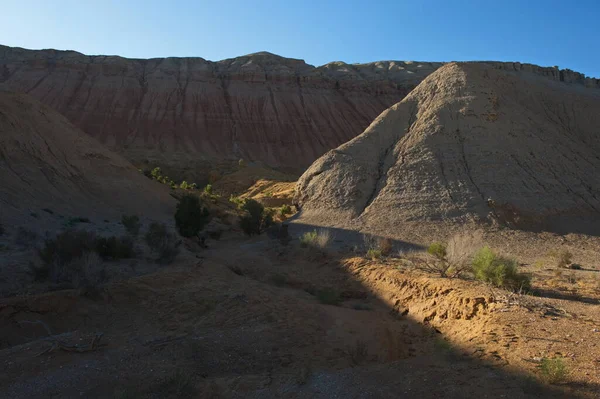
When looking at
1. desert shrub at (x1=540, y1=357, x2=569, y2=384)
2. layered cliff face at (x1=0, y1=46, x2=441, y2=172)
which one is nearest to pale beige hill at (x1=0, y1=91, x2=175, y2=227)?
desert shrub at (x1=540, y1=357, x2=569, y2=384)

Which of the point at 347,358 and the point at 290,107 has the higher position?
the point at 290,107

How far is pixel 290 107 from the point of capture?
230ft

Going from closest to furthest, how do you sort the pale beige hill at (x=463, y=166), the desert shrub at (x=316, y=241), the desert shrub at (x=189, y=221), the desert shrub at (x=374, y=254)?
the desert shrub at (x=374, y=254)
the desert shrub at (x=316, y=241)
the pale beige hill at (x=463, y=166)
the desert shrub at (x=189, y=221)

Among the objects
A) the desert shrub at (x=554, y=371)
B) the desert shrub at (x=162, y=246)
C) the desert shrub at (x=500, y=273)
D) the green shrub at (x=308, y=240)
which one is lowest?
the desert shrub at (x=162, y=246)

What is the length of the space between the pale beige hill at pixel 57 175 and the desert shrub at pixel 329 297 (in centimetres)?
1191

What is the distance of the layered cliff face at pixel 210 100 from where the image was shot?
204 ft

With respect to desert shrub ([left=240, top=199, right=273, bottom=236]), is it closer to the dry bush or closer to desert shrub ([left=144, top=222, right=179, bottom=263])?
desert shrub ([left=144, top=222, right=179, bottom=263])

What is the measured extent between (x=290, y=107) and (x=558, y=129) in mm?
49329

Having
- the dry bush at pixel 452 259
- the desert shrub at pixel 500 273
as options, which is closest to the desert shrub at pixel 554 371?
the desert shrub at pixel 500 273

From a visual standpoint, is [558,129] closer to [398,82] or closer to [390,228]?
[390,228]

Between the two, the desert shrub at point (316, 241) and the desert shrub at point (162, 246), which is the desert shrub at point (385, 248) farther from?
the desert shrub at point (162, 246)

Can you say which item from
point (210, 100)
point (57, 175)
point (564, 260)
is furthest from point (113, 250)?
point (210, 100)

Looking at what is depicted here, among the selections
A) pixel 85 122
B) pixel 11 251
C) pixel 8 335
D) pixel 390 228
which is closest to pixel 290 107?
pixel 85 122

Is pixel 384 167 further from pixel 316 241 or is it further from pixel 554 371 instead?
pixel 554 371
